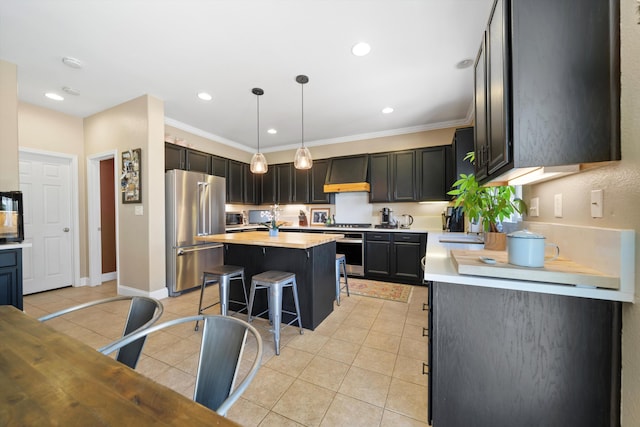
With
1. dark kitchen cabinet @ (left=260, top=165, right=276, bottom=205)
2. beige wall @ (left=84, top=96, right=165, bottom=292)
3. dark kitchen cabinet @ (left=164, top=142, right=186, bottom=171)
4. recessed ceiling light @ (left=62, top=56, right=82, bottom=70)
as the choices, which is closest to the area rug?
dark kitchen cabinet @ (left=260, top=165, right=276, bottom=205)

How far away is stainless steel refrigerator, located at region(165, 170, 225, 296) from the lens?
11.5 ft

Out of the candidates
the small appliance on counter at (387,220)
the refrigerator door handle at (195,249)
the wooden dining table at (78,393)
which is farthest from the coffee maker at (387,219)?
the wooden dining table at (78,393)

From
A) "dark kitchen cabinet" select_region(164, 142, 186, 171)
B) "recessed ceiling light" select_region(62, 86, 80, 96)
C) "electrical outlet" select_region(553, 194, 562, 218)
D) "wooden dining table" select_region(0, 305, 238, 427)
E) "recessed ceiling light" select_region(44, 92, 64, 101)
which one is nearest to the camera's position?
"wooden dining table" select_region(0, 305, 238, 427)

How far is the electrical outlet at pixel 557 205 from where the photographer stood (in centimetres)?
137

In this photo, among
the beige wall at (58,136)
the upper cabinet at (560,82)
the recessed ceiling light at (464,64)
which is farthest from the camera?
the beige wall at (58,136)

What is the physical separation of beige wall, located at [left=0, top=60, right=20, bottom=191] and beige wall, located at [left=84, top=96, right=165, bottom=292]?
1.04 m

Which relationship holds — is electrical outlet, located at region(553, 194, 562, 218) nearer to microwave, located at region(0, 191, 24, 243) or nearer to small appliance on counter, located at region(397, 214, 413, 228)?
small appliance on counter, located at region(397, 214, 413, 228)

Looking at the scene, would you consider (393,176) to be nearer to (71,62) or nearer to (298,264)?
(298,264)

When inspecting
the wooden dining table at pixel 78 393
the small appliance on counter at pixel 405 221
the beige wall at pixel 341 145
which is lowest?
the wooden dining table at pixel 78 393

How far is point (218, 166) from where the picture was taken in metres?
4.70

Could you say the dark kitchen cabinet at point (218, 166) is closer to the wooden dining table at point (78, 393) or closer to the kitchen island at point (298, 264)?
the kitchen island at point (298, 264)

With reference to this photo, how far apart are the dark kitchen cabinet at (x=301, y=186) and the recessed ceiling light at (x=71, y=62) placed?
11.3ft

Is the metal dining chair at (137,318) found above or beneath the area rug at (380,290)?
above

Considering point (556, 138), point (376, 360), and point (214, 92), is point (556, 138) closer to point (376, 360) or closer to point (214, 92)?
point (376, 360)
